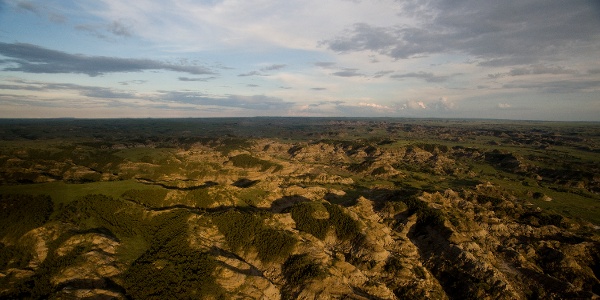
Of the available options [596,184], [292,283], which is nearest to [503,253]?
[292,283]

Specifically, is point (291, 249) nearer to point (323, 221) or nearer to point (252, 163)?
point (323, 221)

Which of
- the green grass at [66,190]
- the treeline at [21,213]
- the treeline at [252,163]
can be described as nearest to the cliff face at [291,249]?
the treeline at [21,213]

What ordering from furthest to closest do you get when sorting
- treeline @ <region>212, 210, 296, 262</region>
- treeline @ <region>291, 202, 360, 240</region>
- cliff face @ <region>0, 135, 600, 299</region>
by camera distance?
treeline @ <region>291, 202, 360, 240</region> → treeline @ <region>212, 210, 296, 262</region> → cliff face @ <region>0, 135, 600, 299</region>

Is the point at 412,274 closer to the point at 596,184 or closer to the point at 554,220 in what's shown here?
the point at 554,220

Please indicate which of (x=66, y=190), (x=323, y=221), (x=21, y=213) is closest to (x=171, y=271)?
(x=323, y=221)

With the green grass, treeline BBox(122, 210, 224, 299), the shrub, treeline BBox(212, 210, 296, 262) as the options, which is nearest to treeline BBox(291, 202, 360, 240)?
treeline BBox(212, 210, 296, 262)

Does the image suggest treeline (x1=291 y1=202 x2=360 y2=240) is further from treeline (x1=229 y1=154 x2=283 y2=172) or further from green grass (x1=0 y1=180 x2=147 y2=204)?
treeline (x1=229 y1=154 x2=283 y2=172)

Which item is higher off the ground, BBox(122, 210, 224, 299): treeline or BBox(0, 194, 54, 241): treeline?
BBox(0, 194, 54, 241): treeline

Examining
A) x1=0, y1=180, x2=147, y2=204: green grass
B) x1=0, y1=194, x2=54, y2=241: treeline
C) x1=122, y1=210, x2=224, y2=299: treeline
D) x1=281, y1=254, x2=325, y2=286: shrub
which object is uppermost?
x1=0, y1=180, x2=147, y2=204: green grass
